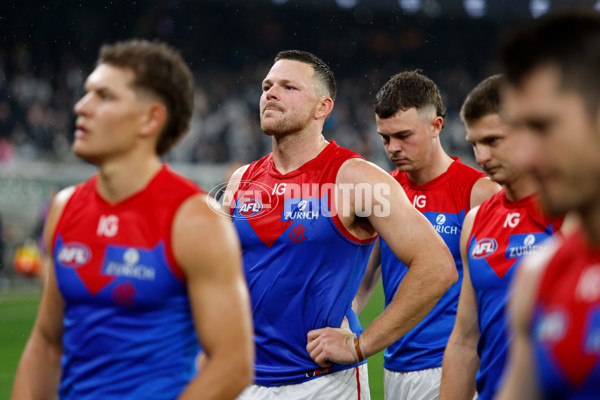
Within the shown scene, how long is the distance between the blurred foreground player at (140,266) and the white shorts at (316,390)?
61.3 inches

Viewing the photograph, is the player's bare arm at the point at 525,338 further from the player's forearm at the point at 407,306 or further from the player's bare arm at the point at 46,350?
the player's forearm at the point at 407,306

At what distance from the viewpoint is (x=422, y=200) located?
526 cm

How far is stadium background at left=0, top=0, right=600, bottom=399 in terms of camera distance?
56.6 feet

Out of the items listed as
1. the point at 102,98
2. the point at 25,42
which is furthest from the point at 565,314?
the point at 25,42

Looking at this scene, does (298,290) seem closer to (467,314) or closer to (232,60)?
(467,314)

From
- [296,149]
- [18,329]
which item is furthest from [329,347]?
[18,329]

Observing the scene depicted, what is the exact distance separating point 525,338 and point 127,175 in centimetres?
151

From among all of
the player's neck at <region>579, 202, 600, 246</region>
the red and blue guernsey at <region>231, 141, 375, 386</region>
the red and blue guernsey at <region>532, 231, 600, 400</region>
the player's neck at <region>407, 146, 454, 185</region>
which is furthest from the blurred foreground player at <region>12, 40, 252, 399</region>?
the player's neck at <region>407, 146, 454, 185</region>

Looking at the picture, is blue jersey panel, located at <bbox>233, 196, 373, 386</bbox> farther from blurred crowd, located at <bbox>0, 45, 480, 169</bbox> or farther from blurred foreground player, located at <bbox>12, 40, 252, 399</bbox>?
blurred crowd, located at <bbox>0, 45, 480, 169</bbox>

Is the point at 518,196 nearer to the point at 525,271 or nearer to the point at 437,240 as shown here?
the point at 437,240

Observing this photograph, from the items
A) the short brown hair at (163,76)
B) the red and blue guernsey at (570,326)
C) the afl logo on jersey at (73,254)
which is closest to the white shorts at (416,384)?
the short brown hair at (163,76)

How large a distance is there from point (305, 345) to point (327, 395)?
29cm

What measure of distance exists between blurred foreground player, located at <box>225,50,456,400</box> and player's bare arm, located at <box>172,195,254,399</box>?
66.0 inches

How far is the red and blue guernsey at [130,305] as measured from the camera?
264 centimetres
